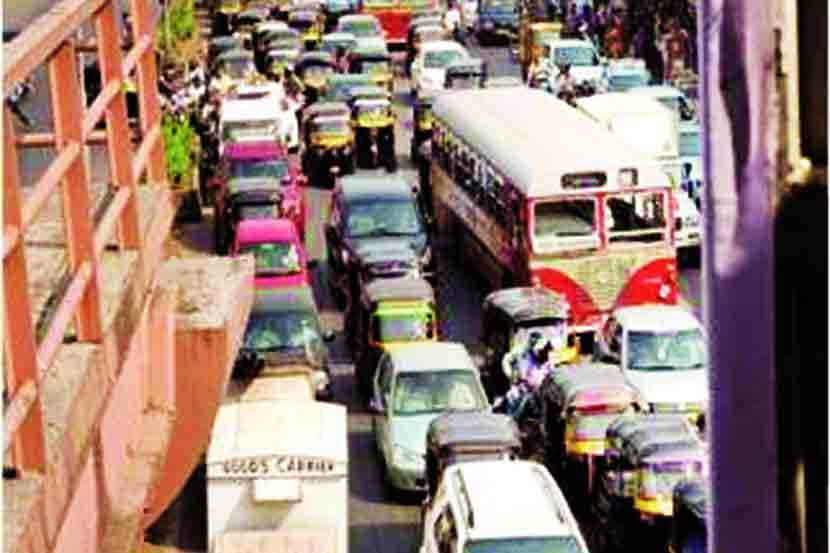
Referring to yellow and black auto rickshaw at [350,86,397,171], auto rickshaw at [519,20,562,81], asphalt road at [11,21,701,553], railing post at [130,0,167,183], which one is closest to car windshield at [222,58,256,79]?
yellow and black auto rickshaw at [350,86,397,171]

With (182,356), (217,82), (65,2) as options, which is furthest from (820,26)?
(217,82)

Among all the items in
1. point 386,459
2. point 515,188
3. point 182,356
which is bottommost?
point 386,459

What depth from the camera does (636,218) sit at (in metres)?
25.2

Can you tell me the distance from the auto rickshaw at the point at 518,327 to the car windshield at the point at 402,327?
2.29 ft

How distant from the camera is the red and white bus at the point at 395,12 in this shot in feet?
187

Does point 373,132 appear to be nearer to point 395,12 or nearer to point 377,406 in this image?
point 377,406

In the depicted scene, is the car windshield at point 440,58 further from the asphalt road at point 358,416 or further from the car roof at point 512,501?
the car roof at point 512,501

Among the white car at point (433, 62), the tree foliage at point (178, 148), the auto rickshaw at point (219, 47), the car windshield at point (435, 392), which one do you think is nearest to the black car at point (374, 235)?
the tree foliage at point (178, 148)

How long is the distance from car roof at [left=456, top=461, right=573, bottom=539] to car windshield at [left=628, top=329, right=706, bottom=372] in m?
5.53

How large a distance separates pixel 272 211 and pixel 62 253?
23034mm

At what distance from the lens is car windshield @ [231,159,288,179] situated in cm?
3253

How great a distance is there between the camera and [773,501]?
A: 75.2 inches

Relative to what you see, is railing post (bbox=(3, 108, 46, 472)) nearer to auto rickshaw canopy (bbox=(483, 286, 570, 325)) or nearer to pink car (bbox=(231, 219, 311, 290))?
auto rickshaw canopy (bbox=(483, 286, 570, 325))

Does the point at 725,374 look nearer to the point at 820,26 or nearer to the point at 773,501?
the point at 773,501
